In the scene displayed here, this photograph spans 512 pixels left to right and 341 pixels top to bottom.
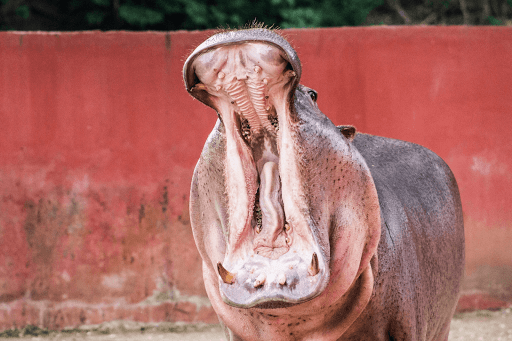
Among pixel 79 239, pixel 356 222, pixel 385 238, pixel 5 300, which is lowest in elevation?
pixel 5 300

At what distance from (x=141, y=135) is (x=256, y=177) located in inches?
105

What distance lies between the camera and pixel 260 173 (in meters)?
1.28

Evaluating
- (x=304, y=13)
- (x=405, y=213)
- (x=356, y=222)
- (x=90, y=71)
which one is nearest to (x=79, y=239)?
(x=90, y=71)

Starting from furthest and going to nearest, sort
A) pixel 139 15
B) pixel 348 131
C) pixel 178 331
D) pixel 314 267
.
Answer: pixel 139 15 → pixel 178 331 → pixel 348 131 → pixel 314 267

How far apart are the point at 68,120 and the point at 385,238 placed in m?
2.83

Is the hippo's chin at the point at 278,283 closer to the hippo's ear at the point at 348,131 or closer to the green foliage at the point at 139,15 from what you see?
the hippo's ear at the point at 348,131

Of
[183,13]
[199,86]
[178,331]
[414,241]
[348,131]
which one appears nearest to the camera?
[199,86]

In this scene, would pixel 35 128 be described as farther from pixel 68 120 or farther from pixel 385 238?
pixel 385 238

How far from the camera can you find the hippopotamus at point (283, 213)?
112 centimetres

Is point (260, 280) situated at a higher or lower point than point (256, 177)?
lower

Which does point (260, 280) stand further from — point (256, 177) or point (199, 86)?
point (199, 86)

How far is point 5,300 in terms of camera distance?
12.3 feet

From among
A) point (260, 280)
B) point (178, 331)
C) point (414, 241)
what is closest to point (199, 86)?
point (260, 280)

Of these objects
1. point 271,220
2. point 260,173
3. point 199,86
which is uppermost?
point 199,86
